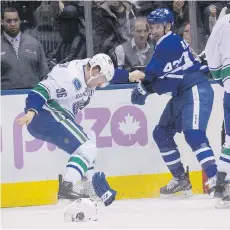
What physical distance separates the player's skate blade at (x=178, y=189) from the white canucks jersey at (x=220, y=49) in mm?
1311

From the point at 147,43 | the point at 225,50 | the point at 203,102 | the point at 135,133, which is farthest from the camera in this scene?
the point at 147,43

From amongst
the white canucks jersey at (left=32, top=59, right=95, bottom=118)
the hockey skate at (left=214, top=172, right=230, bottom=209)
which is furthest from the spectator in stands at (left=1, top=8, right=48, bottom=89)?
the hockey skate at (left=214, top=172, right=230, bottom=209)

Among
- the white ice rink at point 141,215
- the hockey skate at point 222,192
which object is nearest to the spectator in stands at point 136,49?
the white ice rink at point 141,215

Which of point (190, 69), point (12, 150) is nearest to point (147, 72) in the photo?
point (190, 69)

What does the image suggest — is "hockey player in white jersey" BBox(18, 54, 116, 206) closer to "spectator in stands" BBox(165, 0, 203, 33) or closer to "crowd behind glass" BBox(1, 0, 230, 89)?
"crowd behind glass" BBox(1, 0, 230, 89)

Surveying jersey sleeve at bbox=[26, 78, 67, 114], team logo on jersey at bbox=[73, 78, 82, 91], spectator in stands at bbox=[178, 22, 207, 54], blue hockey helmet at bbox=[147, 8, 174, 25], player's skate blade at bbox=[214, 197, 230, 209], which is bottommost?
player's skate blade at bbox=[214, 197, 230, 209]

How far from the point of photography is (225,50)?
579 cm

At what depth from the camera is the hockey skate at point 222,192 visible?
5.74 m

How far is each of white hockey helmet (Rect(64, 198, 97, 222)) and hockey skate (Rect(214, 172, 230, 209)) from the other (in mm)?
1107

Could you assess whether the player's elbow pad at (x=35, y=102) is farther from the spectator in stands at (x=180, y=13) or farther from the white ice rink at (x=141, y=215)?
the spectator in stands at (x=180, y=13)

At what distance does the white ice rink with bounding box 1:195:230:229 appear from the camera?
4.73 m

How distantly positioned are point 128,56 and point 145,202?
1541mm

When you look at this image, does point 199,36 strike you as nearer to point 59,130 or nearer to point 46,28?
point 46,28

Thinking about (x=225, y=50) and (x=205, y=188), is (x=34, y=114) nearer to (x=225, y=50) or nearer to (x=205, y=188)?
(x=225, y=50)
